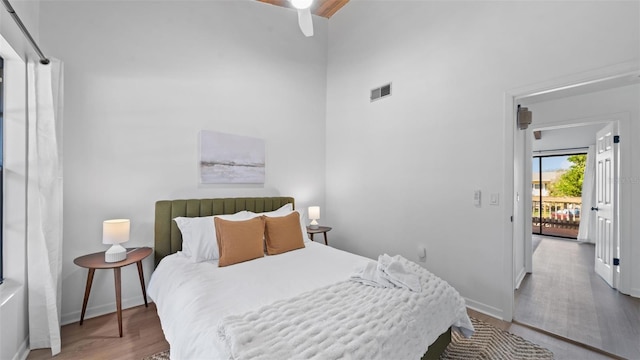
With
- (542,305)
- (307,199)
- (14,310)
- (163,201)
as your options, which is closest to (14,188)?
(14,310)

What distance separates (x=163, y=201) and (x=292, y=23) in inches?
117

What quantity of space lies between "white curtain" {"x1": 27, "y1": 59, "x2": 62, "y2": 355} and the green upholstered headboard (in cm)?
79

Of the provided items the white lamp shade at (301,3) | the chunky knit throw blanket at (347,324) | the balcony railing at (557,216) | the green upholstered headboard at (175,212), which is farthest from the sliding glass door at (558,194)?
the white lamp shade at (301,3)

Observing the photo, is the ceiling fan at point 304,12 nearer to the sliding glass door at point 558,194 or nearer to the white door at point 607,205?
the white door at point 607,205

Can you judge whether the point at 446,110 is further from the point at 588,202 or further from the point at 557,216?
the point at 557,216

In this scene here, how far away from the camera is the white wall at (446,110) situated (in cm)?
226

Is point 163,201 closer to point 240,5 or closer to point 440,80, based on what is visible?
point 240,5

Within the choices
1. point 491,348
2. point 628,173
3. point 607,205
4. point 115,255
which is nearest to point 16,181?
point 115,255

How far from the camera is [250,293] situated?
1.83 m

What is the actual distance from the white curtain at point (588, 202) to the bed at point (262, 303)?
5.75 metres

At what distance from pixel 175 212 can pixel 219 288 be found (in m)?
1.33

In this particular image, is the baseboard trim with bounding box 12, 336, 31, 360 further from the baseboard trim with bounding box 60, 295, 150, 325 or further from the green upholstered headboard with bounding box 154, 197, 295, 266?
the green upholstered headboard with bounding box 154, 197, 295, 266

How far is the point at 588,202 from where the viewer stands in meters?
5.84

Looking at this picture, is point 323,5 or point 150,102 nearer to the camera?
point 150,102
